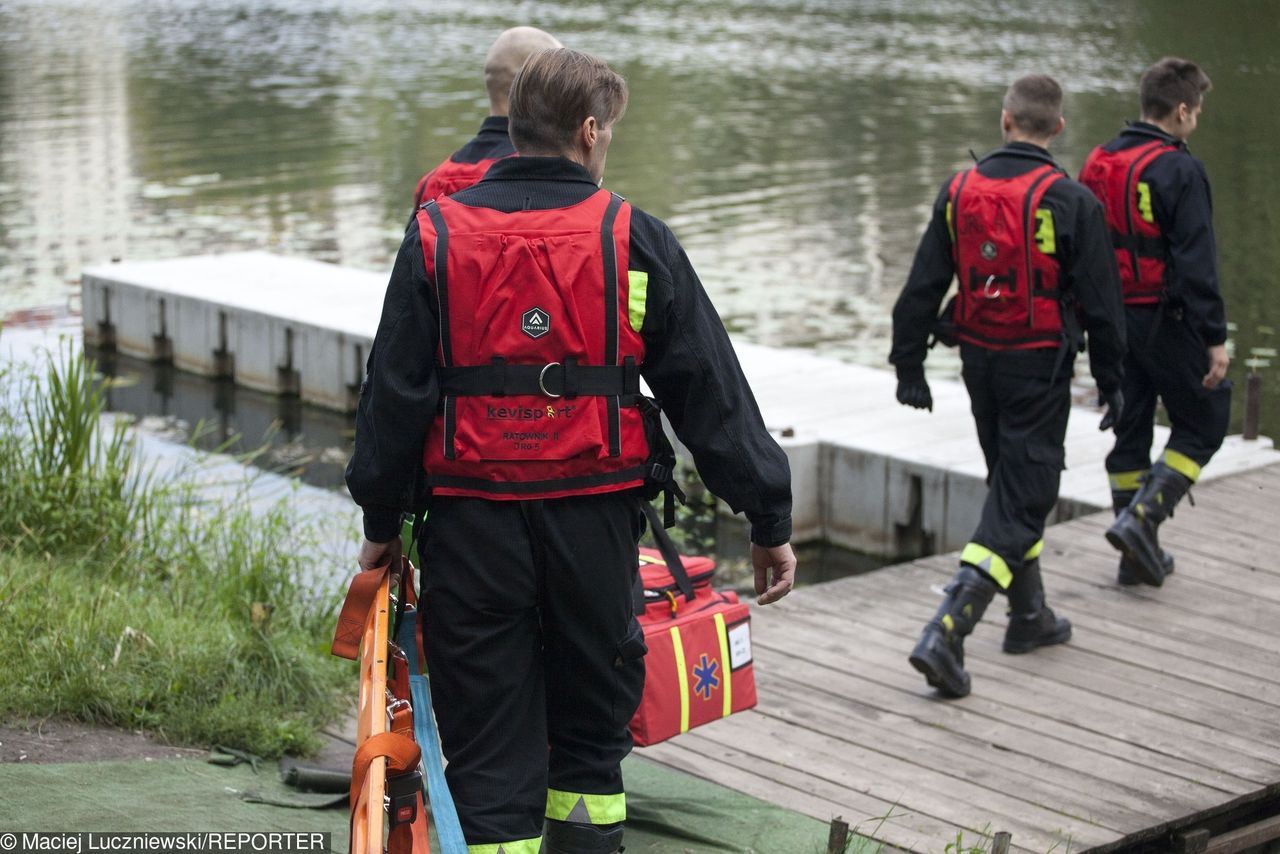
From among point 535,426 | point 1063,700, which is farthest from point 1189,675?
point 535,426

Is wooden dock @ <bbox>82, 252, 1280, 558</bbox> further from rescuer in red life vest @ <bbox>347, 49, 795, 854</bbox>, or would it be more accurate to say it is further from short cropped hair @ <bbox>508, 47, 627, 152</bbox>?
short cropped hair @ <bbox>508, 47, 627, 152</bbox>

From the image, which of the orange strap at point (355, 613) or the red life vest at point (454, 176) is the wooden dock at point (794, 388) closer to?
the red life vest at point (454, 176)

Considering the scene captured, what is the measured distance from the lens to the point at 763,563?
353cm

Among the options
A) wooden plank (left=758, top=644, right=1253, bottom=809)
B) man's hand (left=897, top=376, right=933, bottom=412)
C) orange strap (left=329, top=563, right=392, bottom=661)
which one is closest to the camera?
orange strap (left=329, top=563, right=392, bottom=661)

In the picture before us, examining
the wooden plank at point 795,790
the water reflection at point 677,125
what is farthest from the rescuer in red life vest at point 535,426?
the water reflection at point 677,125

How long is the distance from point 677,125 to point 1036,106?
18950mm

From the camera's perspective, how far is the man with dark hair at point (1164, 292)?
6102 millimetres

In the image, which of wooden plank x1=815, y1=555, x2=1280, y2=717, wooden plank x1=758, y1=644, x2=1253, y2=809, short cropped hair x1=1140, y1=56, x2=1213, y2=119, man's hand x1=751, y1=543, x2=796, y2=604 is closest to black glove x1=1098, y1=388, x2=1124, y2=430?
wooden plank x1=815, y1=555, x2=1280, y2=717

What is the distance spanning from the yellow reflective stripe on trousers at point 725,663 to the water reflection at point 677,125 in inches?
299

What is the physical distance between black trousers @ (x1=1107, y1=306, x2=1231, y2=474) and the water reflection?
4.67 m

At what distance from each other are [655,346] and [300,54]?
3209 cm

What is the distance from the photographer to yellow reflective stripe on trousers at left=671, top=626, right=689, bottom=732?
4.20 meters

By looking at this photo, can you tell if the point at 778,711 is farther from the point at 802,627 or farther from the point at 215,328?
the point at 215,328

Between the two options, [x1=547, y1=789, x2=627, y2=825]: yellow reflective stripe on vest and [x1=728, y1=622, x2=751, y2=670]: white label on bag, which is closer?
[x1=547, y1=789, x2=627, y2=825]: yellow reflective stripe on vest
